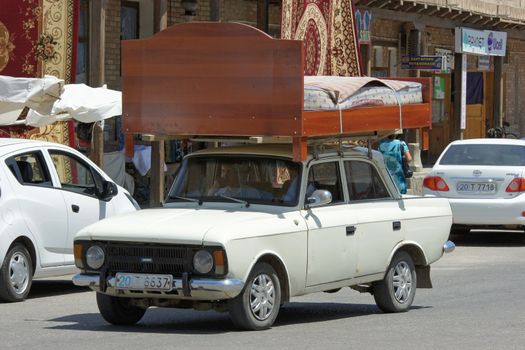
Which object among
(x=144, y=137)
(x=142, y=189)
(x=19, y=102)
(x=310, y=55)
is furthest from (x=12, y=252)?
(x=142, y=189)

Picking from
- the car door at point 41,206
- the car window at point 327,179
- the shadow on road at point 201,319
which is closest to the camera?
the shadow on road at point 201,319

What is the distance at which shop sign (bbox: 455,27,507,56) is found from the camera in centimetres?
3503

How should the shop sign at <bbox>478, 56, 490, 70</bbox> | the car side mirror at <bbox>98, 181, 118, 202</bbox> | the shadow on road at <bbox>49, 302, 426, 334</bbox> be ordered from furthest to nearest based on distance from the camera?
1. the shop sign at <bbox>478, 56, 490, 70</bbox>
2. the car side mirror at <bbox>98, 181, 118, 202</bbox>
3. the shadow on road at <bbox>49, 302, 426, 334</bbox>

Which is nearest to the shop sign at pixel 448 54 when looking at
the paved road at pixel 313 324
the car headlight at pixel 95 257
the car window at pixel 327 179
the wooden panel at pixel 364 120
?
the paved road at pixel 313 324

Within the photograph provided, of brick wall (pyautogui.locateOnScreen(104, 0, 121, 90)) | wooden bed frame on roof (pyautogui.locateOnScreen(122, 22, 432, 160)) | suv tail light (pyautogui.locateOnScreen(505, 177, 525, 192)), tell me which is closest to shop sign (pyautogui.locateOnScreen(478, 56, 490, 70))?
brick wall (pyautogui.locateOnScreen(104, 0, 121, 90))

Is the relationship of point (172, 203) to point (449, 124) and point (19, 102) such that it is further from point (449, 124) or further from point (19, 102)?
point (449, 124)

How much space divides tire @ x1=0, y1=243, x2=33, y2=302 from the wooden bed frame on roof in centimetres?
228

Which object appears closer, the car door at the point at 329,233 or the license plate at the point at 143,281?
the license plate at the point at 143,281

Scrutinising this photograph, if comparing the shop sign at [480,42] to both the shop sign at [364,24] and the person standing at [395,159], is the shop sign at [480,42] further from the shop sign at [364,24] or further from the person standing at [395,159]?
the person standing at [395,159]

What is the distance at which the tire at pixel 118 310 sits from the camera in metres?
11.4

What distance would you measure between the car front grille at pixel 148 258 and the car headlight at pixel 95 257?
0.07m

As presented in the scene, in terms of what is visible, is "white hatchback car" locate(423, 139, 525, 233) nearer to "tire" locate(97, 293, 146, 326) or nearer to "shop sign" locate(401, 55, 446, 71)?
"tire" locate(97, 293, 146, 326)

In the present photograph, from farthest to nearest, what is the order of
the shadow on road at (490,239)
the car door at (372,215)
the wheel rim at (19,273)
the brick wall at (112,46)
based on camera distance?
the brick wall at (112,46) < the shadow on road at (490,239) < the wheel rim at (19,273) < the car door at (372,215)

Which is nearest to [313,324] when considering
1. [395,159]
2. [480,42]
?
[395,159]
